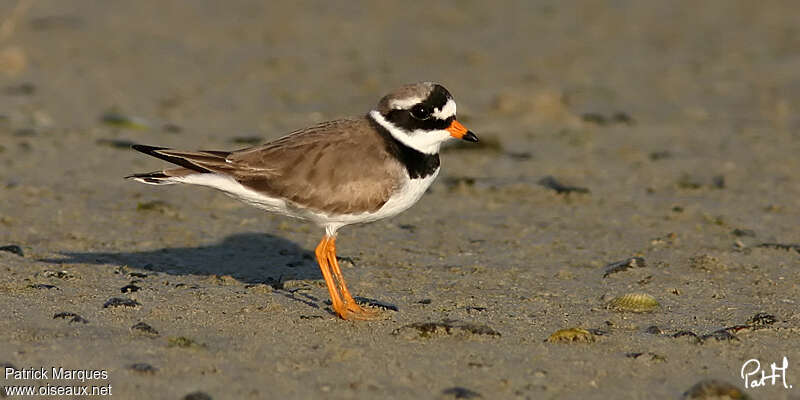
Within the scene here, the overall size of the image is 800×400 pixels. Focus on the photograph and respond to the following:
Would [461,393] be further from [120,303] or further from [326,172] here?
[120,303]

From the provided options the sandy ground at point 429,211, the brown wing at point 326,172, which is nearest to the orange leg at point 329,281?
the sandy ground at point 429,211

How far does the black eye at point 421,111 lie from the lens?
22.4 feet

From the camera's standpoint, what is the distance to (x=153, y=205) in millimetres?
9094

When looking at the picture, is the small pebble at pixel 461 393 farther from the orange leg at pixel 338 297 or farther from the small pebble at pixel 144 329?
the small pebble at pixel 144 329

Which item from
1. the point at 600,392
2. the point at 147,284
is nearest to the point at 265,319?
the point at 147,284

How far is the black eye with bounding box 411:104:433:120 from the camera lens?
268 inches

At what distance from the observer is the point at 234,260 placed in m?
8.01

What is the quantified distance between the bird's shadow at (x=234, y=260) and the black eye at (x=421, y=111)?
4.71ft

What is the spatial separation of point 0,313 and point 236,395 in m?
1.91

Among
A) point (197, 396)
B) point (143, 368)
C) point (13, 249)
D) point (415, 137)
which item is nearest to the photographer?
point (197, 396)

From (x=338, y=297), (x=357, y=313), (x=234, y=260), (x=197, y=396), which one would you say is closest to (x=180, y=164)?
(x=338, y=297)

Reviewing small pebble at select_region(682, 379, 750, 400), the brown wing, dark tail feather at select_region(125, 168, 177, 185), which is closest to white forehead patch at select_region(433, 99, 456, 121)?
the brown wing

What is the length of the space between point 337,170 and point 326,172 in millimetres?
71

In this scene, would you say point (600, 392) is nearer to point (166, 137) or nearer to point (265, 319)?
point (265, 319)
